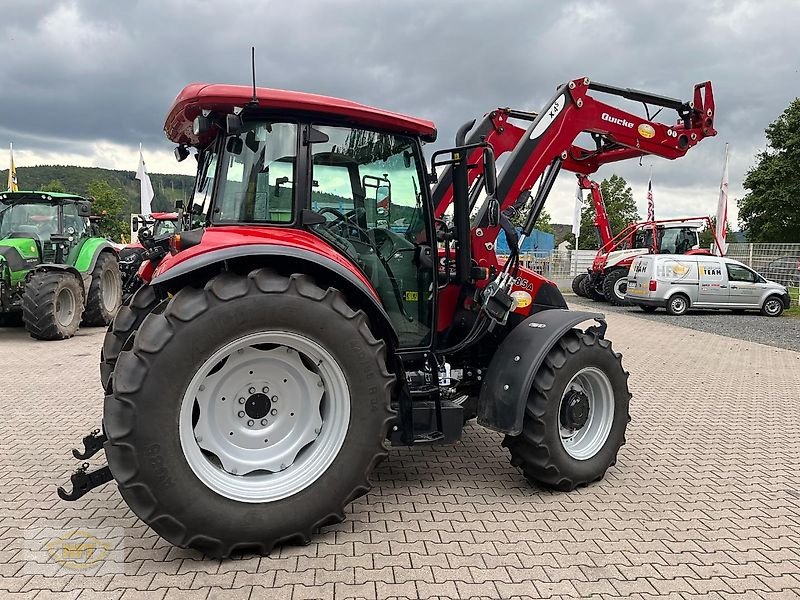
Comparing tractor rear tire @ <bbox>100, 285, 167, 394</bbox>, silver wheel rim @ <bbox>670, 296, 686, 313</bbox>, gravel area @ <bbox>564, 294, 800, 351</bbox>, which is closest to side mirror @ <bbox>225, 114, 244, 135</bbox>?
tractor rear tire @ <bbox>100, 285, 167, 394</bbox>

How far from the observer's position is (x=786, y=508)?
395 centimetres

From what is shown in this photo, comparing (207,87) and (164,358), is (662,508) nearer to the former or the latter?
(164,358)

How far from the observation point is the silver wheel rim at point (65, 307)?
34.2ft

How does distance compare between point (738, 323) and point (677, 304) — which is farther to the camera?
point (677, 304)

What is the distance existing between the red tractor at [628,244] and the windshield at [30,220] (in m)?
14.5

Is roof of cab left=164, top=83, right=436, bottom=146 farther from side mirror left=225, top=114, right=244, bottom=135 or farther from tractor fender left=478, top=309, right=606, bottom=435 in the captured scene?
tractor fender left=478, top=309, right=606, bottom=435

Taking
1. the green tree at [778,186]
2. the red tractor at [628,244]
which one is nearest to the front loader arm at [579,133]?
the red tractor at [628,244]

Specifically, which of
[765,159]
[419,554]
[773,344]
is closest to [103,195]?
[765,159]

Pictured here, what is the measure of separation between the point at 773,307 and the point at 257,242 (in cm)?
1793

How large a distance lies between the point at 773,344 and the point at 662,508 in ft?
31.8

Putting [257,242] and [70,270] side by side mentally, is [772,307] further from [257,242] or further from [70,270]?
[257,242]

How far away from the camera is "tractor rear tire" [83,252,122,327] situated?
459 inches

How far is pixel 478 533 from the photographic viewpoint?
11.4 ft

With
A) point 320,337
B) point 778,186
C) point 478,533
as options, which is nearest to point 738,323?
point 478,533
